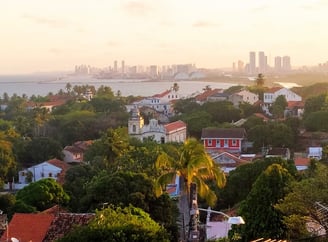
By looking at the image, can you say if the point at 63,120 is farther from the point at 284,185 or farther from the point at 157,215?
the point at 284,185

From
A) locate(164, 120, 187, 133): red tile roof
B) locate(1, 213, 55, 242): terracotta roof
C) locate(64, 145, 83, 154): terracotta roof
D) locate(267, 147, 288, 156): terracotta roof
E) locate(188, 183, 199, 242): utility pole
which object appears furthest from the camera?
locate(164, 120, 187, 133): red tile roof

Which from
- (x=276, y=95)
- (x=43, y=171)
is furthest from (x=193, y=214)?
(x=276, y=95)

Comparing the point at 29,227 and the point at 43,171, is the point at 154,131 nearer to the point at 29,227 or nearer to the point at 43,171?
the point at 43,171

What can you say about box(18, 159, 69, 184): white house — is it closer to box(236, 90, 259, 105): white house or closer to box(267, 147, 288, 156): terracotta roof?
box(267, 147, 288, 156): terracotta roof

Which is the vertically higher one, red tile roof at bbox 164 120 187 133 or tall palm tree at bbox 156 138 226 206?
tall palm tree at bbox 156 138 226 206

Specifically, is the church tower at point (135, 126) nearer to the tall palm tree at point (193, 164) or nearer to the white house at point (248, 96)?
the white house at point (248, 96)

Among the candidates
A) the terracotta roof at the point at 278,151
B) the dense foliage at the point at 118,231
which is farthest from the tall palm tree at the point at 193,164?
the terracotta roof at the point at 278,151

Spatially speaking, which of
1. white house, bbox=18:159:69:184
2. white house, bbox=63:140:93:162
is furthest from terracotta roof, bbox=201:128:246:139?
white house, bbox=18:159:69:184

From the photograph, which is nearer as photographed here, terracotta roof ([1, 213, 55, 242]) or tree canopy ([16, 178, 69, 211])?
terracotta roof ([1, 213, 55, 242])
